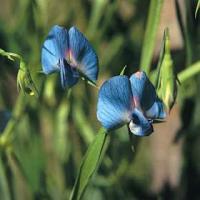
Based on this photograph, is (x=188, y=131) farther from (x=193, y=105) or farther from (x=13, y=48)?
(x=13, y=48)

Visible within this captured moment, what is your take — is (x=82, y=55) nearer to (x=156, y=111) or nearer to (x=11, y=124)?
(x=156, y=111)

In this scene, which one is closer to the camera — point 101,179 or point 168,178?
point 101,179

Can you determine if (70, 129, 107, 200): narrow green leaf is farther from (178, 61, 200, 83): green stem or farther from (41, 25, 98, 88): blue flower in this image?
(178, 61, 200, 83): green stem

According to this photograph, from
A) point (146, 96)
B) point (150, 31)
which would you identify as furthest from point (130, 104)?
point (150, 31)

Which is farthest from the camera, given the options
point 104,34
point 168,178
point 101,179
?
point 168,178

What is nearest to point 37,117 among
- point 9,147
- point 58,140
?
point 58,140

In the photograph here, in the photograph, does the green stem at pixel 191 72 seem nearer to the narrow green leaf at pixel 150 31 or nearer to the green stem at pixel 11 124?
the narrow green leaf at pixel 150 31

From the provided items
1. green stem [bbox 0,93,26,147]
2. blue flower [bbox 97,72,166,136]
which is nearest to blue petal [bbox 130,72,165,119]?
blue flower [bbox 97,72,166,136]

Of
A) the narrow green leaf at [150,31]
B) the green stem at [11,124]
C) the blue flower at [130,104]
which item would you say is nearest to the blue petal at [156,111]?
the blue flower at [130,104]
